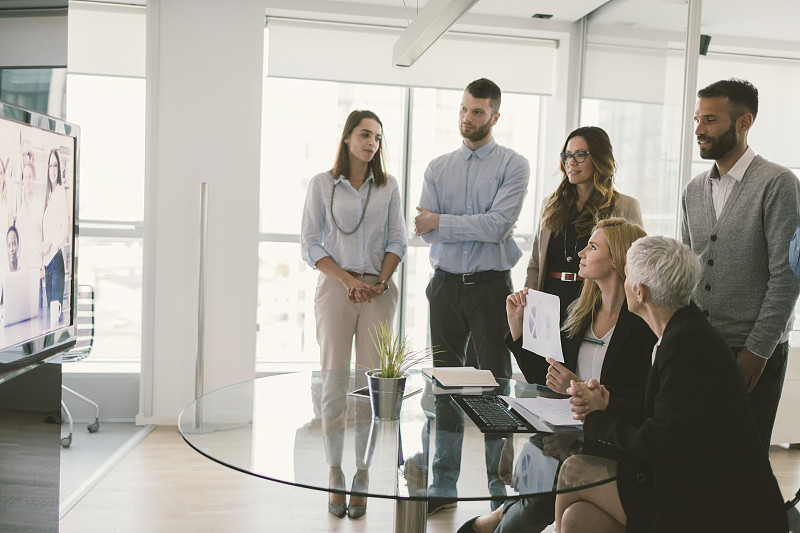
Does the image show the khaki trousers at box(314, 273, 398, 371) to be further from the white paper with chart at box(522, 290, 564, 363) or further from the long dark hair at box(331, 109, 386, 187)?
the white paper with chart at box(522, 290, 564, 363)

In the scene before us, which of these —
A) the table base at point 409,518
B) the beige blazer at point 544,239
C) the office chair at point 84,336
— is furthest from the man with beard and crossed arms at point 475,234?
the office chair at point 84,336

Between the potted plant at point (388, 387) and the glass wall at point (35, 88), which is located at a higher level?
the glass wall at point (35, 88)

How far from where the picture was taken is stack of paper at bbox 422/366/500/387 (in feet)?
7.65

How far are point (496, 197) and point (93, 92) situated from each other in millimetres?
2803

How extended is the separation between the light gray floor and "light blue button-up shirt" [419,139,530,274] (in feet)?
6.64

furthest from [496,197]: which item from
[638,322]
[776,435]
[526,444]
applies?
[776,435]

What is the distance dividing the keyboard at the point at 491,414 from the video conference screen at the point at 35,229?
128 cm

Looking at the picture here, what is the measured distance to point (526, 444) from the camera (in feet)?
5.71

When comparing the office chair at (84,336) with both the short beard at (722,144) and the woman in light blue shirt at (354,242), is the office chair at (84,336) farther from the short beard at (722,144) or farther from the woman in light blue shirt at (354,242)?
the short beard at (722,144)

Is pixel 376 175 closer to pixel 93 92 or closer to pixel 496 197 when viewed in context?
pixel 496 197

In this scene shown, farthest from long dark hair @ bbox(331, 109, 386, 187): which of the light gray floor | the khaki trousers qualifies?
the light gray floor

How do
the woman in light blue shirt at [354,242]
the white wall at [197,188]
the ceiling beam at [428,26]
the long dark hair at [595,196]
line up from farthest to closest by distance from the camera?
1. the white wall at [197,188]
2. the woman in light blue shirt at [354,242]
3. the long dark hair at [595,196]
4. the ceiling beam at [428,26]

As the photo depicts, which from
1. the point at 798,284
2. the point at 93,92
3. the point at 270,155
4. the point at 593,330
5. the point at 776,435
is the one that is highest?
the point at 93,92

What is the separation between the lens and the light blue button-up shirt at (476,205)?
10.6 feet
